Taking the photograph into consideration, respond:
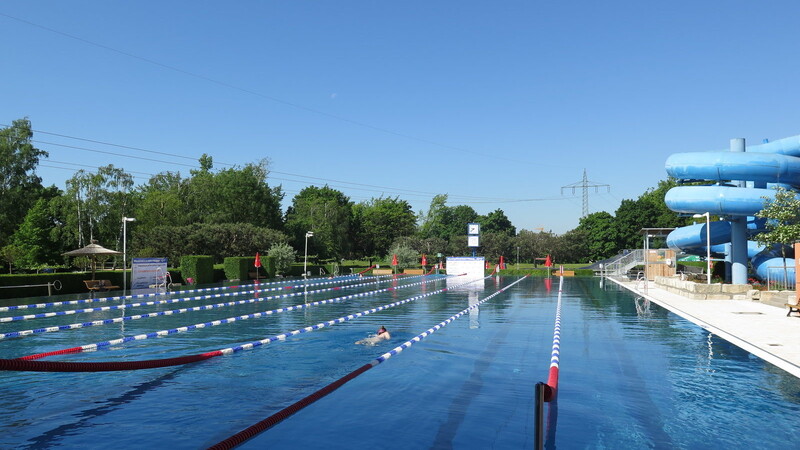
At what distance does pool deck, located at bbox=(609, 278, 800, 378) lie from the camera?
11.4 meters

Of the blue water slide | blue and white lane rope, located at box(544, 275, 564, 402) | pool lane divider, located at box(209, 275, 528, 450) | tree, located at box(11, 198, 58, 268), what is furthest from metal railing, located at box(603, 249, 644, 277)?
tree, located at box(11, 198, 58, 268)

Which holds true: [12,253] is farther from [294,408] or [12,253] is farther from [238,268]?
[294,408]

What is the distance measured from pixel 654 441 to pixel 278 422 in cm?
432

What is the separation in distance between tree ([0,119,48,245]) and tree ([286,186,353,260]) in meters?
27.5

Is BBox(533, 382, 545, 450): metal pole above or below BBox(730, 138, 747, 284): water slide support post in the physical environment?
below

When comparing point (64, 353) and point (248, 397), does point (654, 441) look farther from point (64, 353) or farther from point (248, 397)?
point (64, 353)

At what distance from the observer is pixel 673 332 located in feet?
49.7

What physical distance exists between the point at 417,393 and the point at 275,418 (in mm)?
2483

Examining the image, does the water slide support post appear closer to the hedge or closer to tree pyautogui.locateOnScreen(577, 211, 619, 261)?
the hedge

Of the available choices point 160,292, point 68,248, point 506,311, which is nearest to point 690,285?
point 506,311

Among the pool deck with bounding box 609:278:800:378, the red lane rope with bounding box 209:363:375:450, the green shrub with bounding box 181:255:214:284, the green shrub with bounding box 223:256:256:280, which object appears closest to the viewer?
the red lane rope with bounding box 209:363:375:450

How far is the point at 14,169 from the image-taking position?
5384cm

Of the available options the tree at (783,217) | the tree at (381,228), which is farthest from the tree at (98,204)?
the tree at (783,217)

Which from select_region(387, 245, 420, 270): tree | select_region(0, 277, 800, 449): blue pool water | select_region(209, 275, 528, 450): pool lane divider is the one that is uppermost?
select_region(387, 245, 420, 270): tree
